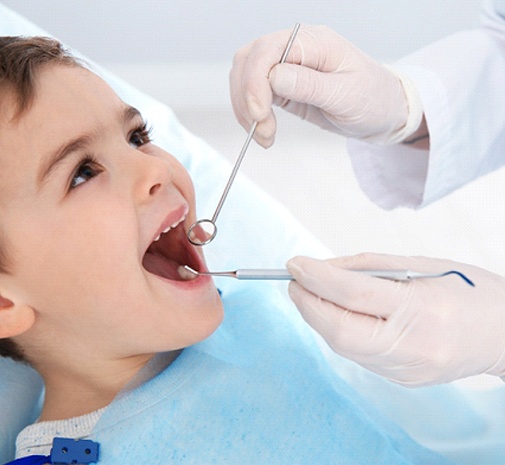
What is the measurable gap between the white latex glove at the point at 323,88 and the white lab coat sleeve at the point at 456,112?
0.06 m

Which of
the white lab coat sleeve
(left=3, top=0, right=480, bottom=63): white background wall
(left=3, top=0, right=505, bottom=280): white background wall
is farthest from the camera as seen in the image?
(left=3, top=0, right=480, bottom=63): white background wall

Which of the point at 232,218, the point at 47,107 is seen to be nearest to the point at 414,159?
the point at 232,218

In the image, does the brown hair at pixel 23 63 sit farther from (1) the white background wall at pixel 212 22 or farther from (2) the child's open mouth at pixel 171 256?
(1) the white background wall at pixel 212 22

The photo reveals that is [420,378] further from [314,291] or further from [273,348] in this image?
[273,348]

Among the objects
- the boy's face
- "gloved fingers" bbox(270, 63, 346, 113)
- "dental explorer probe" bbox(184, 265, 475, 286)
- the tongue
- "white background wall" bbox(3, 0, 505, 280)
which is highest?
"gloved fingers" bbox(270, 63, 346, 113)

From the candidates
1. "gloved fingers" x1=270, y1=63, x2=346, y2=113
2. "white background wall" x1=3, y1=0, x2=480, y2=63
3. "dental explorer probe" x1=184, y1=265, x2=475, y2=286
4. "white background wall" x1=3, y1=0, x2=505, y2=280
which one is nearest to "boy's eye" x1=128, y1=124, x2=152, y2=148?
"gloved fingers" x1=270, y1=63, x2=346, y2=113

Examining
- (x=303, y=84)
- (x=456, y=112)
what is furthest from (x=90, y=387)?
(x=456, y=112)

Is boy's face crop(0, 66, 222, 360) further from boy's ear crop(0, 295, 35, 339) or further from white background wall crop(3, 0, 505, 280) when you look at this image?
white background wall crop(3, 0, 505, 280)

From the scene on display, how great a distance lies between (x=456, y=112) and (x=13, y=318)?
91 cm

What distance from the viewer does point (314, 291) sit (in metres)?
1.11

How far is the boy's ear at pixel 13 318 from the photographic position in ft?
4.04

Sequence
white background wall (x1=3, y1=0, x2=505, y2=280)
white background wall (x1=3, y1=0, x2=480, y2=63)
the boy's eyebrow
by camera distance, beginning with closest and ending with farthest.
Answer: the boy's eyebrow → white background wall (x1=3, y1=0, x2=505, y2=280) → white background wall (x1=3, y1=0, x2=480, y2=63)

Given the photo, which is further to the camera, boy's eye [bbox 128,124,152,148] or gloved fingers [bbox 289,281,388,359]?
boy's eye [bbox 128,124,152,148]

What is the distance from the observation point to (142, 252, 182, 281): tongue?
1.38 metres
